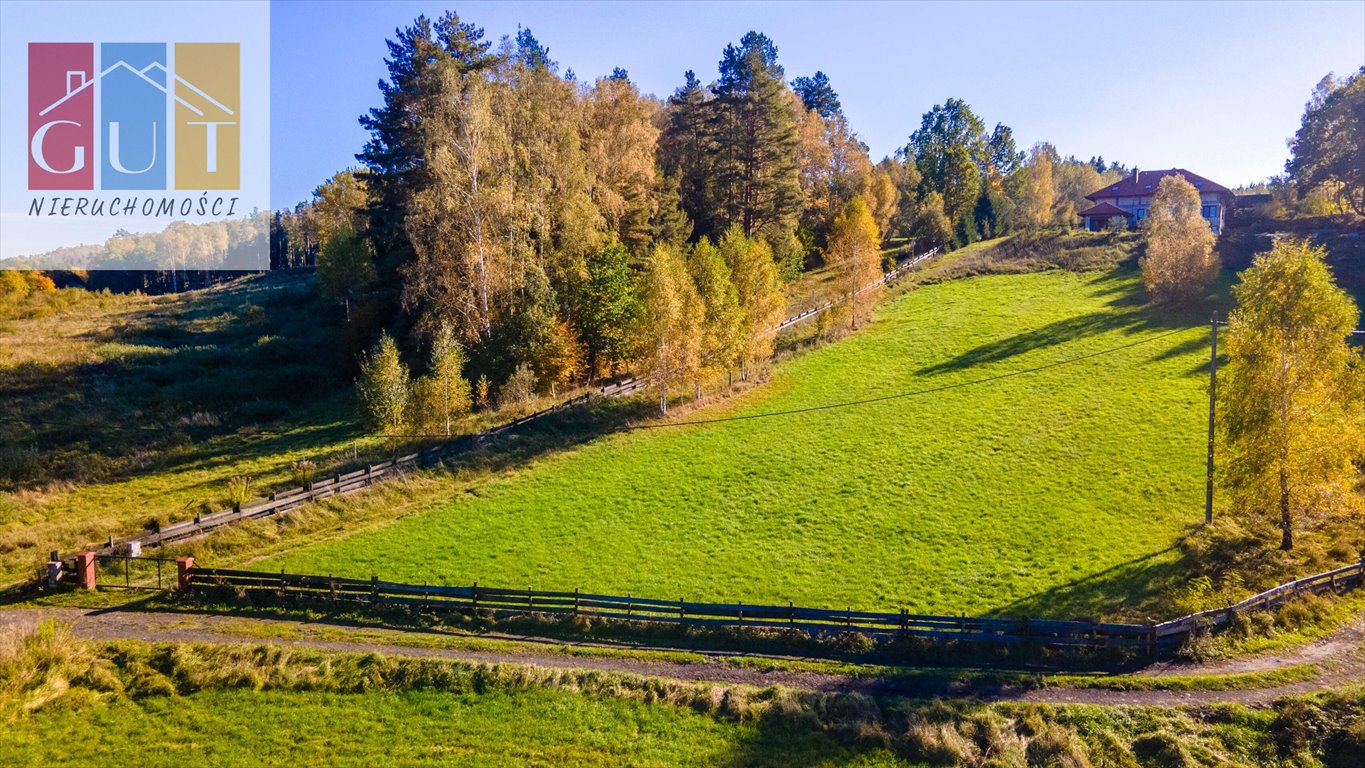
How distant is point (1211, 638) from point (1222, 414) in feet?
39.6

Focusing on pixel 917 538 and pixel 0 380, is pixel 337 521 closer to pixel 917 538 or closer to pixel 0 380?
pixel 917 538

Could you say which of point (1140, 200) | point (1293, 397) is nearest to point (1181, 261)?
point (1293, 397)

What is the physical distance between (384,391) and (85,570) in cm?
1529

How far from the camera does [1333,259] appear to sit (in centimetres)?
6494

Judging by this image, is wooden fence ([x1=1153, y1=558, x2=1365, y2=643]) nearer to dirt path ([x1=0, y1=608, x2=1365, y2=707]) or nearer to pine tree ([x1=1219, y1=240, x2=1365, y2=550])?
dirt path ([x1=0, y1=608, x2=1365, y2=707])

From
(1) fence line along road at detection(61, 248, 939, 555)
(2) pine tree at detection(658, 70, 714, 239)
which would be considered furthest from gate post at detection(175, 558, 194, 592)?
(2) pine tree at detection(658, 70, 714, 239)

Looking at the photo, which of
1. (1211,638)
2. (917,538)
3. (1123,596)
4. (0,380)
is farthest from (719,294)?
(0,380)

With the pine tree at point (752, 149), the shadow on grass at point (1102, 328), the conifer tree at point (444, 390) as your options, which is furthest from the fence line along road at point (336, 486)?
the pine tree at point (752, 149)

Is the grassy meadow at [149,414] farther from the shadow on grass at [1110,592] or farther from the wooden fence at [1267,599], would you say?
the wooden fence at [1267,599]

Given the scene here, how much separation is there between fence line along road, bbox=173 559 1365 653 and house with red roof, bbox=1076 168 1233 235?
7704 centimetres

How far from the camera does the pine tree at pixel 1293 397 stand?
27719 mm

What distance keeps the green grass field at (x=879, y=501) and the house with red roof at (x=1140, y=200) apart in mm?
44985

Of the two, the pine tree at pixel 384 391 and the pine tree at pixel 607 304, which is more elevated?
the pine tree at pixel 607 304

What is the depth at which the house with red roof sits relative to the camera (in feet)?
289
